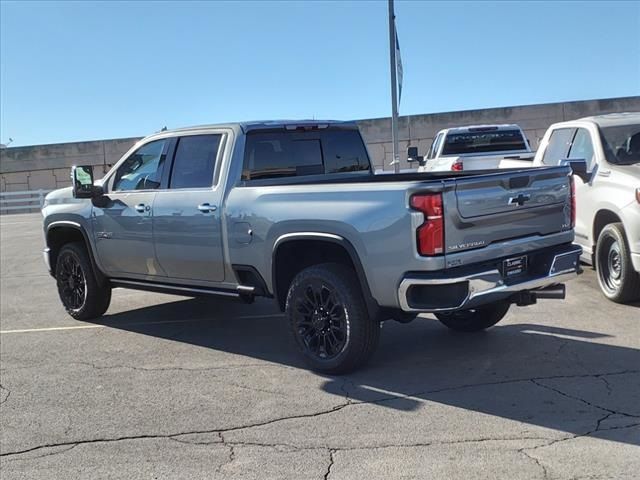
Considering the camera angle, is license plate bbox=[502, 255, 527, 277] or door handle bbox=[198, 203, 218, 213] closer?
license plate bbox=[502, 255, 527, 277]

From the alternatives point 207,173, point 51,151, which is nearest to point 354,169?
point 207,173

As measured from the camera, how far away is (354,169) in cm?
698

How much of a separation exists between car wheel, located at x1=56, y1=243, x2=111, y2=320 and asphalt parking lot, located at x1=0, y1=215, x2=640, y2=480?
316 mm

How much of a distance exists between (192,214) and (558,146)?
512 centimetres

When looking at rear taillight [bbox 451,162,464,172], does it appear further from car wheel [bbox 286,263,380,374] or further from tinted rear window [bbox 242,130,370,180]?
car wheel [bbox 286,263,380,374]

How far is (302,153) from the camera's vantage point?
21.2 feet

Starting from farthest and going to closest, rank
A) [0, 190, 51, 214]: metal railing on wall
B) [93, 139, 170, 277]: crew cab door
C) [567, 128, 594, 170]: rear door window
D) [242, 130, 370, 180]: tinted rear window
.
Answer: [0, 190, 51, 214]: metal railing on wall < [567, 128, 594, 170]: rear door window < [93, 139, 170, 277]: crew cab door < [242, 130, 370, 180]: tinted rear window

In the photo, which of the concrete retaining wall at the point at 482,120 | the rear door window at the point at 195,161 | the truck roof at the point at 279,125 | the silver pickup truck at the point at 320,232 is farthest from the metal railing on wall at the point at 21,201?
the truck roof at the point at 279,125

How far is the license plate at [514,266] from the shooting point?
4.93 meters

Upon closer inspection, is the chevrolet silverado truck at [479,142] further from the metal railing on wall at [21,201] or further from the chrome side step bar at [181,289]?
the metal railing on wall at [21,201]

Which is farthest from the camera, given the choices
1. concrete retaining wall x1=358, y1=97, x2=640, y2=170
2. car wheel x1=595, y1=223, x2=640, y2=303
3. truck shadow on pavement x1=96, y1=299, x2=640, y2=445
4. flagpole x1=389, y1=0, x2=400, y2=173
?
concrete retaining wall x1=358, y1=97, x2=640, y2=170

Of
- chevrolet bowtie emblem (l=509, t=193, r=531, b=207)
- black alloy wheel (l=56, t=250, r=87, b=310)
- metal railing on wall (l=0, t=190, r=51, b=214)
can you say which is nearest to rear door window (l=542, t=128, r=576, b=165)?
chevrolet bowtie emblem (l=509, t=193, r=531, b=207)

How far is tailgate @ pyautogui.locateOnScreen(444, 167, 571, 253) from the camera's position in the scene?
462 centimetres

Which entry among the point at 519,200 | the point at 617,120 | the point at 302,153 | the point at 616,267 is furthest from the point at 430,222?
the point at 617,120
